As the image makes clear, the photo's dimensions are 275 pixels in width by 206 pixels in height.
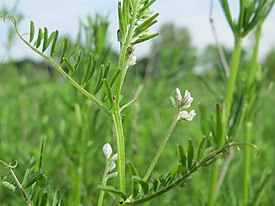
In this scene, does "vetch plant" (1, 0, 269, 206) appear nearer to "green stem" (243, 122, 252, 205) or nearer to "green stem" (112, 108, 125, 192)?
"green stem" (112, 108, 125, 192)

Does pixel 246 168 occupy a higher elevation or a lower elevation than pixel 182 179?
lower

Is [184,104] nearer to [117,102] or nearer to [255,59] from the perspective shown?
[117,102]

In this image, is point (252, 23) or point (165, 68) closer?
point (252, 23)

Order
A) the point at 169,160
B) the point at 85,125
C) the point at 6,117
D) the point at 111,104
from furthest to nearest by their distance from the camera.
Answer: the point at 6,117
the point at 169,160
the point at 85,125
the point at 111,104

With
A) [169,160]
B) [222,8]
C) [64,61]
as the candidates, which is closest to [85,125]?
[222,8]

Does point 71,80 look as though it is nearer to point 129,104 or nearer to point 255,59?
point 129,104

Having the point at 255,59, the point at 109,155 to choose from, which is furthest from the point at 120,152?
the point at 255,59

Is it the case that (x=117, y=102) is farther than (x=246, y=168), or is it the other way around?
(x=246, y=168)

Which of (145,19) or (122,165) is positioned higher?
(145,19)

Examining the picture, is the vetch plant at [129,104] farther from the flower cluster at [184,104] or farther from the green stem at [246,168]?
the green stem at [246,168]

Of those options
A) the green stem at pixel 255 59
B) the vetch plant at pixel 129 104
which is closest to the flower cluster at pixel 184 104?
the vetch plant at pixel 129 104

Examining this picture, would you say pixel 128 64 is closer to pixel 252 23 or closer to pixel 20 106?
pixel 252 23
